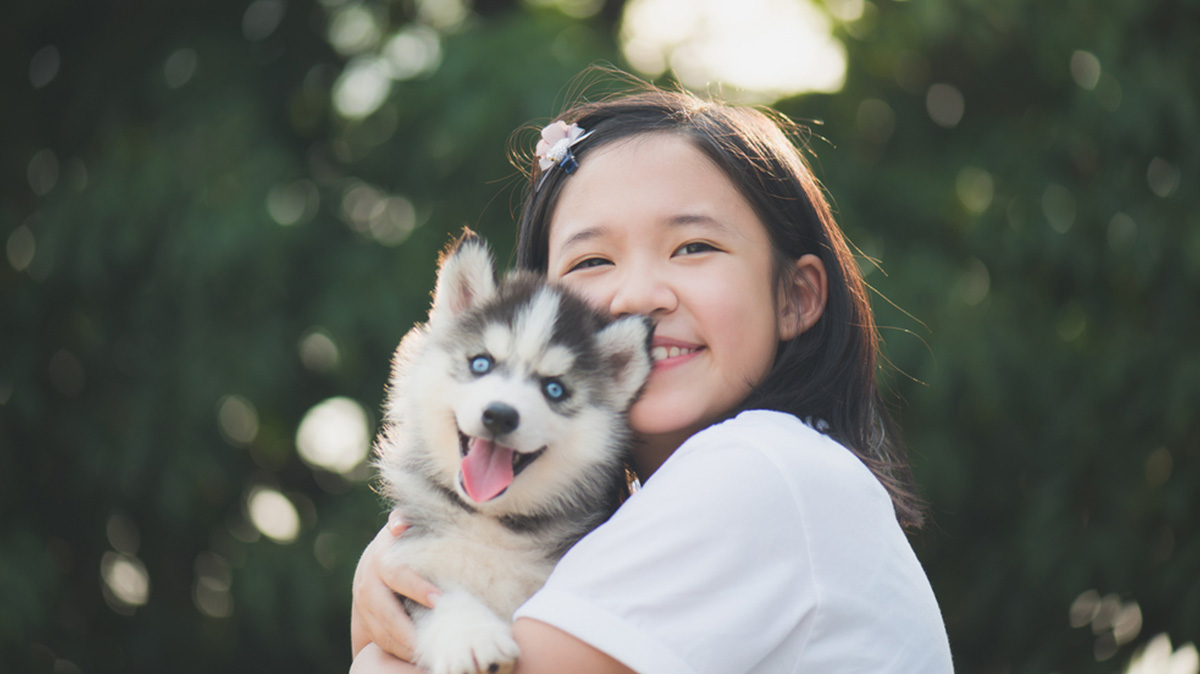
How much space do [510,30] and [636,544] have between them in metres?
4.04

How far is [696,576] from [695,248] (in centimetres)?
99

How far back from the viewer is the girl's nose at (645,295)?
2.45 metres

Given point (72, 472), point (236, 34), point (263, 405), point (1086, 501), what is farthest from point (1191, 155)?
point (72, 472)

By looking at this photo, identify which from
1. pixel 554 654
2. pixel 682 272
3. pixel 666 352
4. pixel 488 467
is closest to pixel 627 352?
pixel 666 352

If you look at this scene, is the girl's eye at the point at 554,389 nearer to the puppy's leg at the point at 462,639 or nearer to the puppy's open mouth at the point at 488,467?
the puppy's open mouth at the point at 488,467

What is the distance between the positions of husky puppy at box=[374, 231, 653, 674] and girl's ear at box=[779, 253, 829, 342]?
436 mm

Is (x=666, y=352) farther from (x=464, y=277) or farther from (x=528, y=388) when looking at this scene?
(x=464, y=277)

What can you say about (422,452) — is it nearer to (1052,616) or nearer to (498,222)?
(498,222)

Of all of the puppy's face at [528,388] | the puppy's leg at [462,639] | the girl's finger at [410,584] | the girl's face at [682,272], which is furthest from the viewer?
the girl's face at [682,272]

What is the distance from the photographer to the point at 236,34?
600cm

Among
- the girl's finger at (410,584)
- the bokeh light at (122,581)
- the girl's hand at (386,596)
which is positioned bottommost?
the bokeh light at (122,581)

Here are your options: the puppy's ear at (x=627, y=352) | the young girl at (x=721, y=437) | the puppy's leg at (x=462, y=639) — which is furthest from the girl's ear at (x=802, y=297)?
the puppy's leg at (x=462, y=639)

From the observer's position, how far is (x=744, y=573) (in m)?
1.79

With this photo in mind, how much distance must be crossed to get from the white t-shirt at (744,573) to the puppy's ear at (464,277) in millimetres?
929
